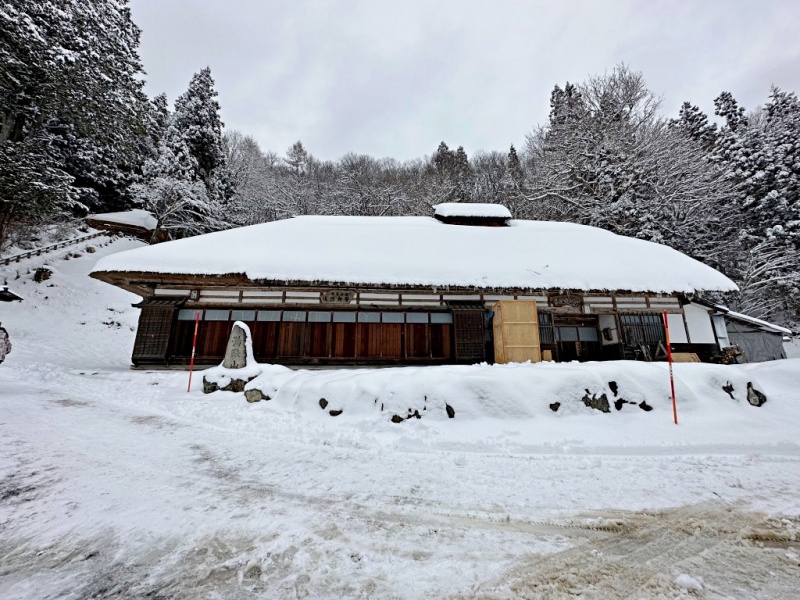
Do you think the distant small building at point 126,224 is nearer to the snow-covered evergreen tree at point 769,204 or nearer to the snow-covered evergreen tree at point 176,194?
the snow-covered evergreen tree at point 176,194

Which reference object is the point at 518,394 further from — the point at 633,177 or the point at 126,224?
the point at 126,224

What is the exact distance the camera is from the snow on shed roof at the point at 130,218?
20280 mm

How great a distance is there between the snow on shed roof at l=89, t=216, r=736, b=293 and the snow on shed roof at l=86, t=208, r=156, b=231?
15809 millimetres

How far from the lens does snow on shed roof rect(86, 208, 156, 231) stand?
20.3 m

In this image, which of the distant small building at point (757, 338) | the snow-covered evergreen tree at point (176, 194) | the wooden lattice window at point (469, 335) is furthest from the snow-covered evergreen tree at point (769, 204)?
the snow-covered evergreen tree at point (176, 194)

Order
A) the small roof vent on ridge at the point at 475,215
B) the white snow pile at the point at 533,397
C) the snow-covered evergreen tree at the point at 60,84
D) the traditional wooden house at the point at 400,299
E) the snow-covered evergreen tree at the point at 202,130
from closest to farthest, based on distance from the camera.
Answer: the white snow pile at the point at 533,397
the traditional wooden house at the point at 400,299
the snow-covered evergreen tree at the point at 60,84
the small roof vent on ridge at the point at 475,215
the snow-covered evergreen tree at the point at 202,130

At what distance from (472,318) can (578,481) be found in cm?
633

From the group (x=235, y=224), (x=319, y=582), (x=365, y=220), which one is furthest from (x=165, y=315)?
(x=235, y=224)

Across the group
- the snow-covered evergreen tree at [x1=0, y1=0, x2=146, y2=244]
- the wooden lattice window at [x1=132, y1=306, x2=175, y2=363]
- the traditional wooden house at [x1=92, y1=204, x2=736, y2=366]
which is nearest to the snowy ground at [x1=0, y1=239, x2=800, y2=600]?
the wooden lattice window at [x1=132, y1=306, x2=175, y2=363]

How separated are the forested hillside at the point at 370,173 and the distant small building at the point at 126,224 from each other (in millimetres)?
749

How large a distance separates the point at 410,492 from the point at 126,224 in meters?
25.9

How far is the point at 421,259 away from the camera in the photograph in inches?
373

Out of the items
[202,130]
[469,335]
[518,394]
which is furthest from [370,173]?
[518,394]

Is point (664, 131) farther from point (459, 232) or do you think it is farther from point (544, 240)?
point (459, 232)
